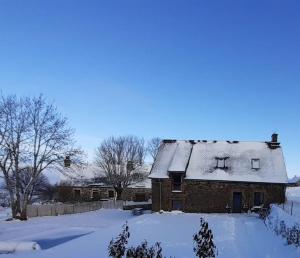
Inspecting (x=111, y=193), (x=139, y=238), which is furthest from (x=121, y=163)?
(x=139, y=238)

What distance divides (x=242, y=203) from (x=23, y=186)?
72.6 ft

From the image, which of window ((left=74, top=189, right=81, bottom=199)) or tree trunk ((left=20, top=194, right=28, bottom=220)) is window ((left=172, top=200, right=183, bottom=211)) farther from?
window ((left=74, top=189, right=81, bottom=199))

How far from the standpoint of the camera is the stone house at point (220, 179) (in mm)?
46469

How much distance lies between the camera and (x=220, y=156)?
1946 inches

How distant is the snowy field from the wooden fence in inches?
213

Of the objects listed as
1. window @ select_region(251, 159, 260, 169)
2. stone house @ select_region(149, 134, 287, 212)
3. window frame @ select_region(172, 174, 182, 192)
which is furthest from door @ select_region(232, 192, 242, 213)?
window frame @ select_region(172, 174, 182, 192)

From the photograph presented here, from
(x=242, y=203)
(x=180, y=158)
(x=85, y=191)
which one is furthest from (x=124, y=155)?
(x=242, y=203)

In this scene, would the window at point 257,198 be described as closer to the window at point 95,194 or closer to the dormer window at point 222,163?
the dormer window at point 222,163

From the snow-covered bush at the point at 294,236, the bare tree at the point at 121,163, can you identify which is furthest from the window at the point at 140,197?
the snow-covered bush at the point at 294,236

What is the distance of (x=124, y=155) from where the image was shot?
79.4 meters

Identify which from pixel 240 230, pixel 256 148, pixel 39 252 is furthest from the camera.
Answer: pixel 256 148

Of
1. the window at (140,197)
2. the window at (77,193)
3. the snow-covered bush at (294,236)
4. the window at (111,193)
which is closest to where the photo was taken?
the snow-covered bush at (294,236)

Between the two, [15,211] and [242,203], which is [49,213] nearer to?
[15,211]

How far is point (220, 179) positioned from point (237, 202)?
2992 mm
